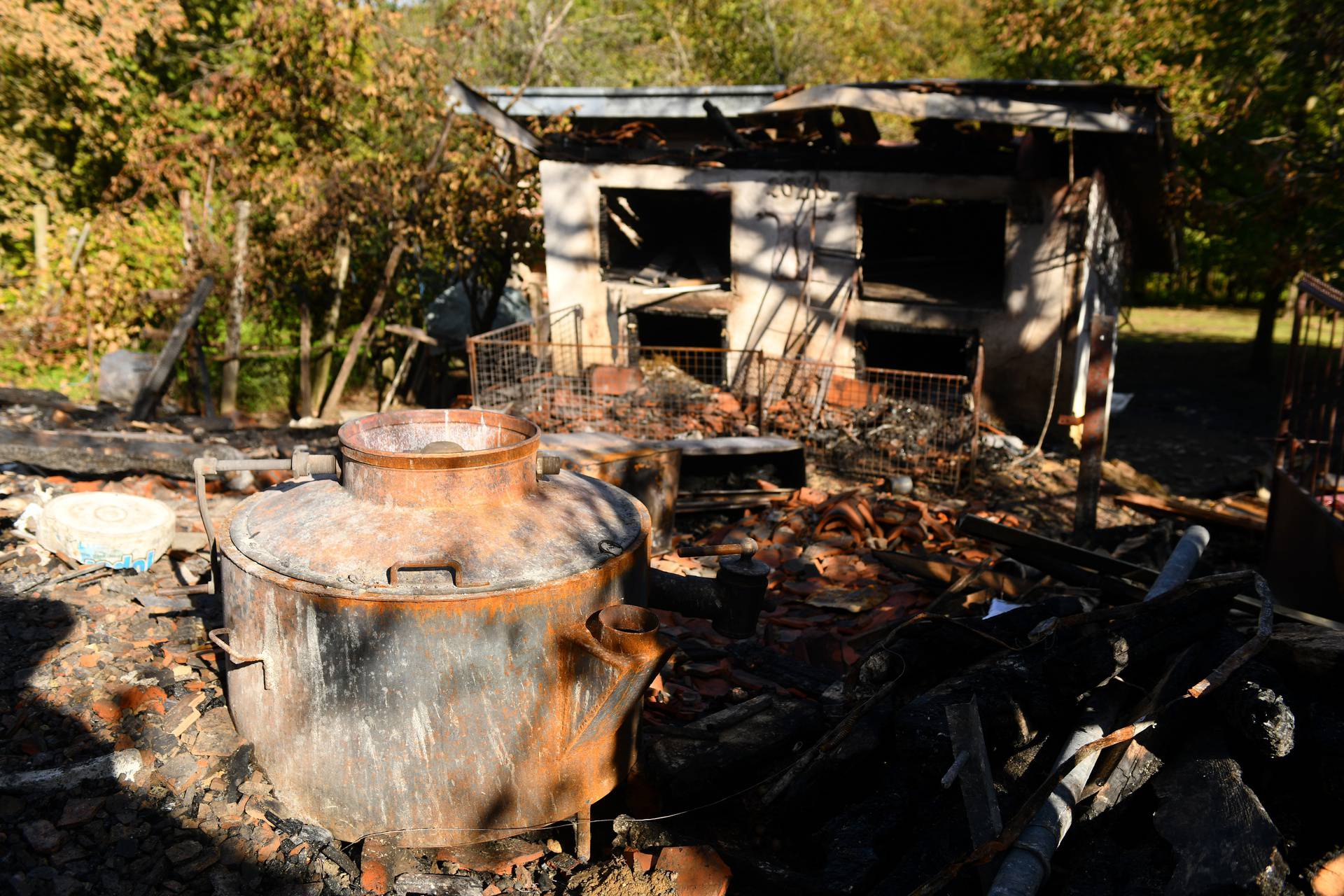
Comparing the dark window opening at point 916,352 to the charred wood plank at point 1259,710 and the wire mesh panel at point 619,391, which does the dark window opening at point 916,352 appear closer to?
the wire mesh panel at point 619,391

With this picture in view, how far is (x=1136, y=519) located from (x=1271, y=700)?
19.6 ft

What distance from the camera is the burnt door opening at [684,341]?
12.2 m

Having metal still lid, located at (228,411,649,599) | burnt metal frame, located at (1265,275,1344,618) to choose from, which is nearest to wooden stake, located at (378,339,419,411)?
metal still lid, located at (228,411,649,599)

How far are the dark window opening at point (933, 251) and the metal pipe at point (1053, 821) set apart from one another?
25.6 ft

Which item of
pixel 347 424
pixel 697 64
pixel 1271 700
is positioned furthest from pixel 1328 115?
pixel 697 64

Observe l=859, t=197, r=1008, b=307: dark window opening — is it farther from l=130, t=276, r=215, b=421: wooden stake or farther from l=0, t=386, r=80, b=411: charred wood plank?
l=0, t=386, r=80, b=411: charred wood plank

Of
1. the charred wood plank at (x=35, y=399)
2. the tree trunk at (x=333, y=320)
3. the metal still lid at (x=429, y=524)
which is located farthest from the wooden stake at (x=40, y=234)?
the metal still lid at (x=429, y=524)

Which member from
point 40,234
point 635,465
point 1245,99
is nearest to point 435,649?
point 635,465

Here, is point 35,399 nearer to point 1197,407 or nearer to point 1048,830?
point 1048,830

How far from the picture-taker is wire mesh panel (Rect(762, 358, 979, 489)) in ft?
30.7

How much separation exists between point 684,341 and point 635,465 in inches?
288

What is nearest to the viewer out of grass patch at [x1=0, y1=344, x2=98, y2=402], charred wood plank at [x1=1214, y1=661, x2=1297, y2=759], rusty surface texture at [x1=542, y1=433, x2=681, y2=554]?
charred wood plank at [x1=1214, y1=661, x2=1297, y2=759]

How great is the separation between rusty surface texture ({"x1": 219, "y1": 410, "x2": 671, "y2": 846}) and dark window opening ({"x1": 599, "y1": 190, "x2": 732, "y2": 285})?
8.69 meters

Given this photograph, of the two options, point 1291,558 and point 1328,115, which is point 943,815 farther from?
point 1328,115
